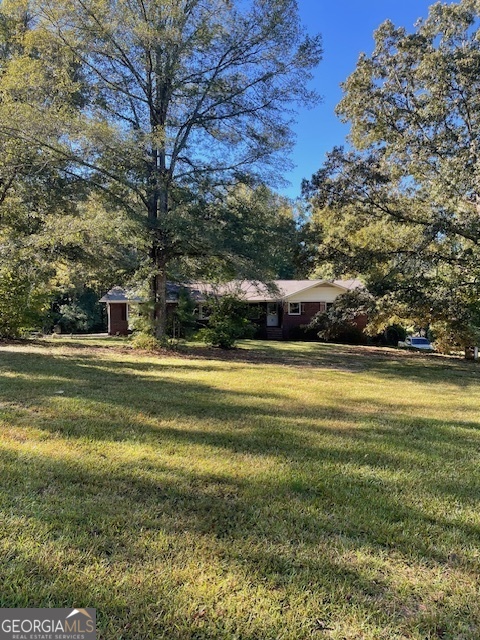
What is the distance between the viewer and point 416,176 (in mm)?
17438

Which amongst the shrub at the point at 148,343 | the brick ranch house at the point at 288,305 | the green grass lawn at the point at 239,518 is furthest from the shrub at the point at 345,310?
the green grass lawn at the point at 239,518

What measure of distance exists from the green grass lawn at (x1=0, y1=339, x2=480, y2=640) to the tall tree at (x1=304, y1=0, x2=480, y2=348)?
10745mm

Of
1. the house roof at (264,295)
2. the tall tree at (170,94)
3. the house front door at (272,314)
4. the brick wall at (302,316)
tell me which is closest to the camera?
the tall tree at (170,94)

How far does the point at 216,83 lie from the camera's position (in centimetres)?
1376

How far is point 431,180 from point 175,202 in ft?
34.4

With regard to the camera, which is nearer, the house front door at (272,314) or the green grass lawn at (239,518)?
the green grass lawn at (239,518)

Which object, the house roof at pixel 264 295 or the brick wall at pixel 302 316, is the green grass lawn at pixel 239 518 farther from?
the brick wall at pixel 302 316

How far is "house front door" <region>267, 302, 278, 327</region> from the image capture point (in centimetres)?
2820

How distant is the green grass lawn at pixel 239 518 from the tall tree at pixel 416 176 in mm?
10745

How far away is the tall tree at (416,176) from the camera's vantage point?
15.3m

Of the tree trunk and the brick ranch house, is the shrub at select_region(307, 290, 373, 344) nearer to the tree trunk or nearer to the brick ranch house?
the tree trunk

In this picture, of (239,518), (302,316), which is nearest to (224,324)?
(302,316)

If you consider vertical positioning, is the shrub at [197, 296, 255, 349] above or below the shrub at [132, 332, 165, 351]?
above

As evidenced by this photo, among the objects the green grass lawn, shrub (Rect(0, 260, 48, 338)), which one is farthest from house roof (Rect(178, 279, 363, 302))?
the green grass lawn
